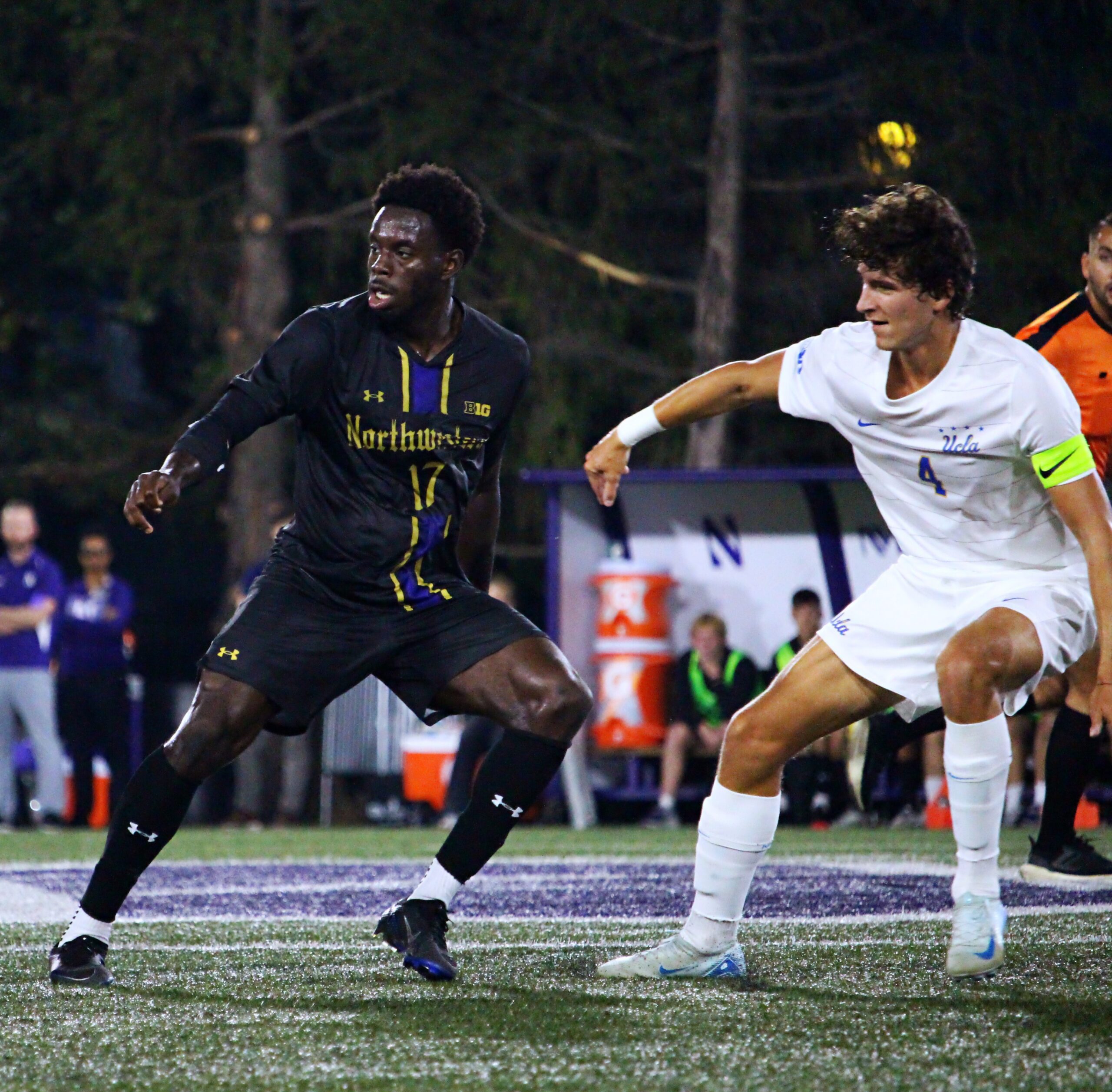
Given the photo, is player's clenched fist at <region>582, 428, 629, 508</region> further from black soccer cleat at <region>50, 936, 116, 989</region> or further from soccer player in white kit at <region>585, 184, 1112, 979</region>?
black soccer cleat at <region>50, 936, 116, 989</region>

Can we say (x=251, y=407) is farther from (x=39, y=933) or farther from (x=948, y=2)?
(x=948, y=2)

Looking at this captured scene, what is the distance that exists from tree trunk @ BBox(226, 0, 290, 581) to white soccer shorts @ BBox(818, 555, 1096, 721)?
14.4m

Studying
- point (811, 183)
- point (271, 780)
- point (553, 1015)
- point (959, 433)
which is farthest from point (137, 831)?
point (811, 183)

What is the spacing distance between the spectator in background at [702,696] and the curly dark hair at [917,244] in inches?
297

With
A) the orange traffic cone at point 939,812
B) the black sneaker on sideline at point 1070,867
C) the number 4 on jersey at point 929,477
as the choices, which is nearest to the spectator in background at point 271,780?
the orange traffic cone at point 939,812

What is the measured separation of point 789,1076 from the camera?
312 cm

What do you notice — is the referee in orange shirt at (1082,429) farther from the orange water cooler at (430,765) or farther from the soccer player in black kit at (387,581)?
the orange water cooler at (430,765)

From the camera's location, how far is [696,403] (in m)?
4.47

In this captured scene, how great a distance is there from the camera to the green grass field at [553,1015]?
3.18 m

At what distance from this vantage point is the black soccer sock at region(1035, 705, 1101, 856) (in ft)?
20.9

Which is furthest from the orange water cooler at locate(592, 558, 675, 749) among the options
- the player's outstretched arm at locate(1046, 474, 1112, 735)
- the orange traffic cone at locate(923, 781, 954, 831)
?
the player's outstretched arm at locate(1046, 474, 1112, 735)

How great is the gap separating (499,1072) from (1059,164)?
1433 centimetres

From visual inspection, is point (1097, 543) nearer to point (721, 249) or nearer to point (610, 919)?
point (610, 919)

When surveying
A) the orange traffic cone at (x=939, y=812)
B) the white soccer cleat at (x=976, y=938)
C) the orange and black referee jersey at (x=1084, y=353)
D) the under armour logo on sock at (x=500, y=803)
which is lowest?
the orange traffic cone at (x=939, y=812)
